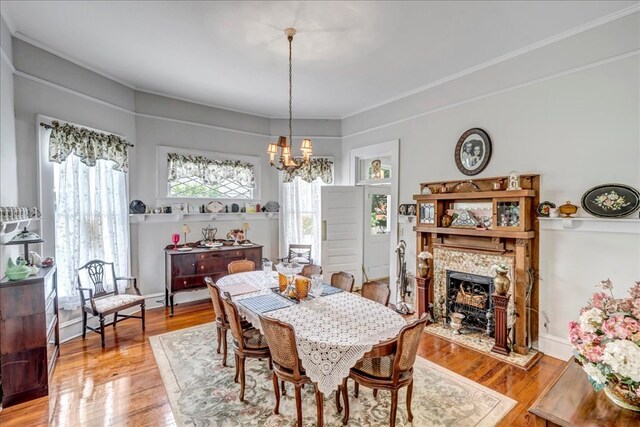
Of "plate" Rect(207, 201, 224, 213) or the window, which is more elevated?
the window

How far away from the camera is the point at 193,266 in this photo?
177 inches

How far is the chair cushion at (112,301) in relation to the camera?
3.42m

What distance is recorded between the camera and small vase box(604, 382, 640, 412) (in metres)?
1.18

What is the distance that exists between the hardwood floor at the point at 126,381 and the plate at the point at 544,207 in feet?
5.03

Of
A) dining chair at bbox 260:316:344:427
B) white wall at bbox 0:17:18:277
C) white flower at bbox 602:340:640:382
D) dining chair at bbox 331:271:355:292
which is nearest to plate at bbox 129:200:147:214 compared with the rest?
white wall at bbox 0:17:18:277

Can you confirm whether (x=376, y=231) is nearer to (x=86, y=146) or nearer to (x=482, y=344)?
(x=482, y=344)

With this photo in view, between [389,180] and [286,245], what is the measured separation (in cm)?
229

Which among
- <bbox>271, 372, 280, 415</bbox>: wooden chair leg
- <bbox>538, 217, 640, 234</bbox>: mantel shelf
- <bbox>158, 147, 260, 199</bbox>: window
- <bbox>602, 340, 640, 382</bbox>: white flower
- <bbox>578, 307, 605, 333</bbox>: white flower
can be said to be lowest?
<bbox>271, 372, 280, 415</bbox>: wooden chair leg

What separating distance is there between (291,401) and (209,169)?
3.94 meters

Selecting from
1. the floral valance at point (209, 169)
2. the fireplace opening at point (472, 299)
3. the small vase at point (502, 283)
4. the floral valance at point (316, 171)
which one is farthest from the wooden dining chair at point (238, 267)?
the small vase at point (502, 283)

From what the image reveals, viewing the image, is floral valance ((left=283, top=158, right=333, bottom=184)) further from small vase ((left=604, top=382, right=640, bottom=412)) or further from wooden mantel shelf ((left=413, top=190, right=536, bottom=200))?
small vase ((left=604, top=382, right=640, bottom=412))

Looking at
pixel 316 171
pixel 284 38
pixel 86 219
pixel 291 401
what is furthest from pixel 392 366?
pixel 316 171

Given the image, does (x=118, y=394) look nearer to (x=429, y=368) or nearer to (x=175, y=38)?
(x=429, y=368)

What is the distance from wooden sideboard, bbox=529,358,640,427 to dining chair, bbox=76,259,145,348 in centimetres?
400
